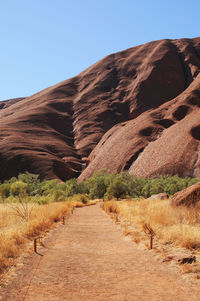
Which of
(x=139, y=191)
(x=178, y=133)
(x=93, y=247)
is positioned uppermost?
(x=178, y=133)

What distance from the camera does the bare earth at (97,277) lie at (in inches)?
197

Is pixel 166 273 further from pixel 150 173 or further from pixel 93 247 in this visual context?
pixel 150 173

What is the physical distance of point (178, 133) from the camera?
51250 mm

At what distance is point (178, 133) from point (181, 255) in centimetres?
4602

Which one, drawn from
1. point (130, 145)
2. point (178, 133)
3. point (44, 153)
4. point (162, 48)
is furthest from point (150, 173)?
point (162, 48)

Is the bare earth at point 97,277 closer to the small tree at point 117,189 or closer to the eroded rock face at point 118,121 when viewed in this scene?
the small tree at point 117,189

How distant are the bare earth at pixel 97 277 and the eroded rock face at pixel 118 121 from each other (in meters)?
37.7

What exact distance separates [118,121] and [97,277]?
313 ft

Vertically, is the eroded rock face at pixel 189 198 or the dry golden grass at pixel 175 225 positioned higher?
the eroded rock face at pixel 189 198

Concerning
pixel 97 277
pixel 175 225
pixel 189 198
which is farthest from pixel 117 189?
pixel 97 277

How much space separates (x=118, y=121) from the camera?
329 ft

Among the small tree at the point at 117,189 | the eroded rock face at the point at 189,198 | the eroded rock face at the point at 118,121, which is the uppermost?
the eroded rock face at the point at 118,121

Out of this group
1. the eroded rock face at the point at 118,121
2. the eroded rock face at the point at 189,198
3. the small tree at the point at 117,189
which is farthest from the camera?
the eroded rock face at the point at 118,121

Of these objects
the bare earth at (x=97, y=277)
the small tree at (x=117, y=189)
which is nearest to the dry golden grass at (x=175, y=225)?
the bare earth at (x=97, y=277)
